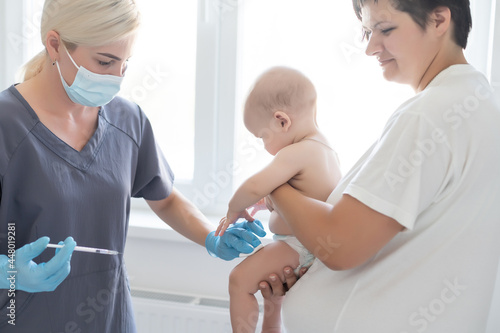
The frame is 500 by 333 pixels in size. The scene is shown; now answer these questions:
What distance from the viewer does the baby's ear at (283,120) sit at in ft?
4.25

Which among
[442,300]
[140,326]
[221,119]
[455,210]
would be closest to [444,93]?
[455,210]

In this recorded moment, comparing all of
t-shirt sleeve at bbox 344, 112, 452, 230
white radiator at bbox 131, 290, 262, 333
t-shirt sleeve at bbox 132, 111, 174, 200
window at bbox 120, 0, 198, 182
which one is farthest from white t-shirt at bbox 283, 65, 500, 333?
window at bbox 120, 0, 198, 182

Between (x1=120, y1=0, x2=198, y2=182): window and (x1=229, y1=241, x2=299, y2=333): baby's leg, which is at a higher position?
(x1=120, y1=0, x2=198, y2=182): window

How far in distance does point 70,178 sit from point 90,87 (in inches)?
9.8

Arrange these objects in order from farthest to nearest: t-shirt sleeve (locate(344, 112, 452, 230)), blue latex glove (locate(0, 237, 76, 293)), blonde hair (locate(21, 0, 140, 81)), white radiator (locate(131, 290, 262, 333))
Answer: white radiator (locate(131, 290, 262, 333))
blonde hair (locate(21, 0, 140, 81))
blue latex glove (locate(0, 237, 76, 293))
t-shirt sleeve (locate(344, 112, 452, 230))

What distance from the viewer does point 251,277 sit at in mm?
1307

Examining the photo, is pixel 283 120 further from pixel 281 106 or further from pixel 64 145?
pixel 64 145

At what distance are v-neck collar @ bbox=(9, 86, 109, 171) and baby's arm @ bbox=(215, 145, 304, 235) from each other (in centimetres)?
41

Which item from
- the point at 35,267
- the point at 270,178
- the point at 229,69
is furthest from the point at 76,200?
the point at 229,69

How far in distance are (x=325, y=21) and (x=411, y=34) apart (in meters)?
1.13

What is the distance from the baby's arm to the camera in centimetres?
122

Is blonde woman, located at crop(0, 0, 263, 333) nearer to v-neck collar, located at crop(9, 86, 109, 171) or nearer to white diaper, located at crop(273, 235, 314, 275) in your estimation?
v-neck collar, located at crop(9, 86, 109, 171)

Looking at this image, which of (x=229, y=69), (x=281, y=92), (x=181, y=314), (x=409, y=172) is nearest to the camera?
(x=409, y=172)

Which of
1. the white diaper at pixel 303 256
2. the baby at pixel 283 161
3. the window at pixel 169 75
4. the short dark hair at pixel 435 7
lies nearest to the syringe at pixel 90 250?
the baby at pixel 283 161
